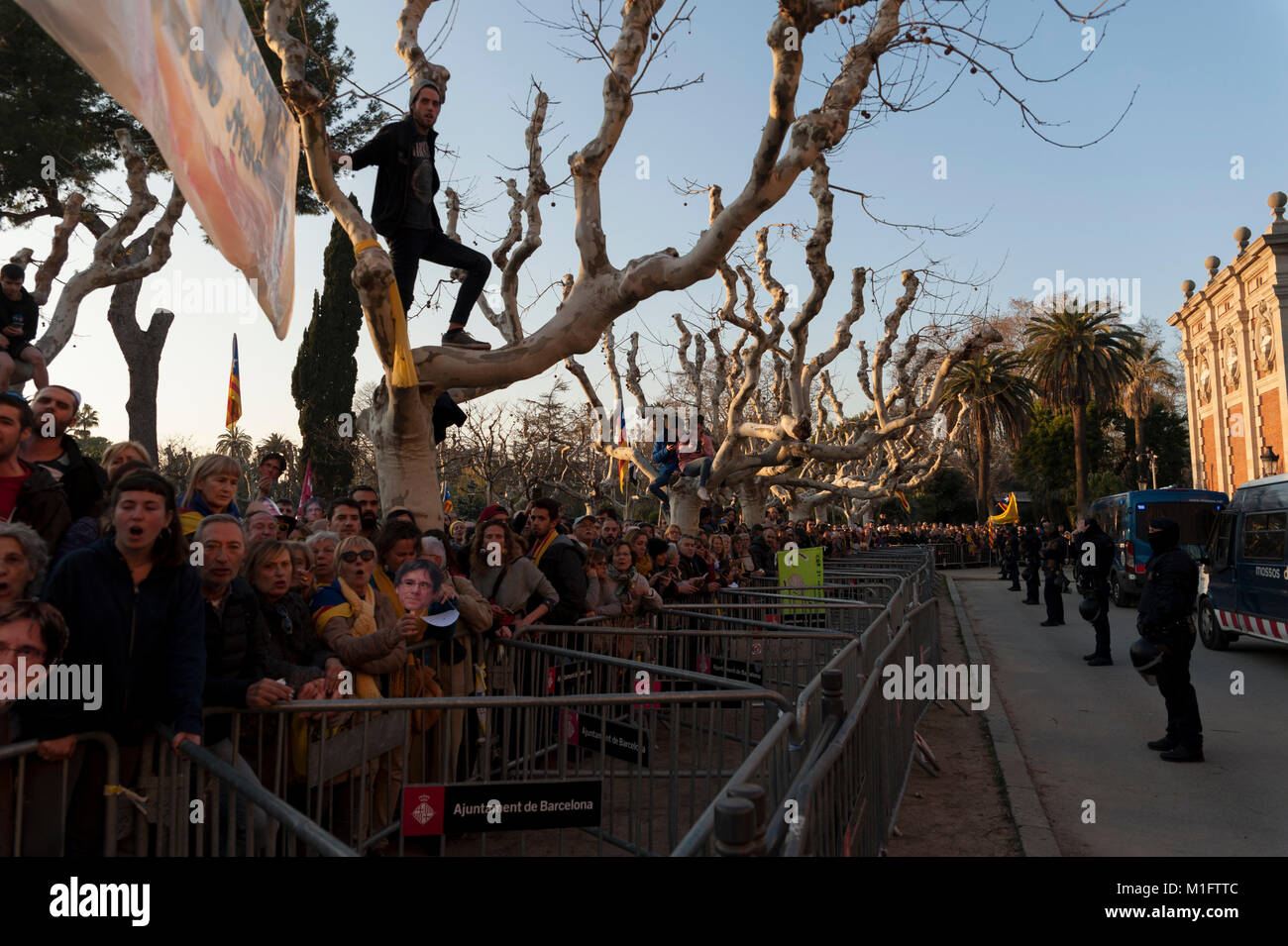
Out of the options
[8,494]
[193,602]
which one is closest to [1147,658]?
[193,602]

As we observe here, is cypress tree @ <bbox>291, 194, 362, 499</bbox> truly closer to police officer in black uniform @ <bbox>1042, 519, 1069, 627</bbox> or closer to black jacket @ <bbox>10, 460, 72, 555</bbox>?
police officer in black uniform @ <bbox>1042, 519, 1069, 627</bbox>

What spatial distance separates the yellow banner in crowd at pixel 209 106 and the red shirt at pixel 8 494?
1.25 m

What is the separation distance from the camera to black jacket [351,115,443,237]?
20.4 feet

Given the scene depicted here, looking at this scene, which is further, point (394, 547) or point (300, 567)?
point (394, 547)

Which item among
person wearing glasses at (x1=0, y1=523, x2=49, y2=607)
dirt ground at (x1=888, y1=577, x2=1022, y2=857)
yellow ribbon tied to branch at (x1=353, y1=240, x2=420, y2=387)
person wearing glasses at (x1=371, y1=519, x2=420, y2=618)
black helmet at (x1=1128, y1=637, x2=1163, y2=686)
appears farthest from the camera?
black helmet at (x1=1128, y1=637, x2=1163, y2=686)

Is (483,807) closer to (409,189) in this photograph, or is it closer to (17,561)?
(17,561)

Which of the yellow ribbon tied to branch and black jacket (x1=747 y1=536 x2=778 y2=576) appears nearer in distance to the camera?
the yellow ribbon tied to branch

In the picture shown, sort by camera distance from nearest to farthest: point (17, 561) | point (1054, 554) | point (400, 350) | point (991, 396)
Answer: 1. point (17, 561)
2. point (400, 350)
3. point (1054, 554)
4. point (991, 396)

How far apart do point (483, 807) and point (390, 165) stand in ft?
15.9

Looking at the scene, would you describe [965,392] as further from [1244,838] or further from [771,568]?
[1244,838]

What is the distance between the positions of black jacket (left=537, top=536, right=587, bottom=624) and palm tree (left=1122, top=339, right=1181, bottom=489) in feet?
178

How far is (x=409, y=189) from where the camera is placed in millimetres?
6379

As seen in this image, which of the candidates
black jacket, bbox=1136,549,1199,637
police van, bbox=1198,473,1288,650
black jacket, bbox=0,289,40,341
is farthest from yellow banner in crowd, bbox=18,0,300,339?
police van, bbox=1198,473,1288,650

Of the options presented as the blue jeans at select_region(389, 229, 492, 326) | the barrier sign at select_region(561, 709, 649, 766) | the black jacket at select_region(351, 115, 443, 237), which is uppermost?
the black jacket at select_region(351, 115, 443, 237)
